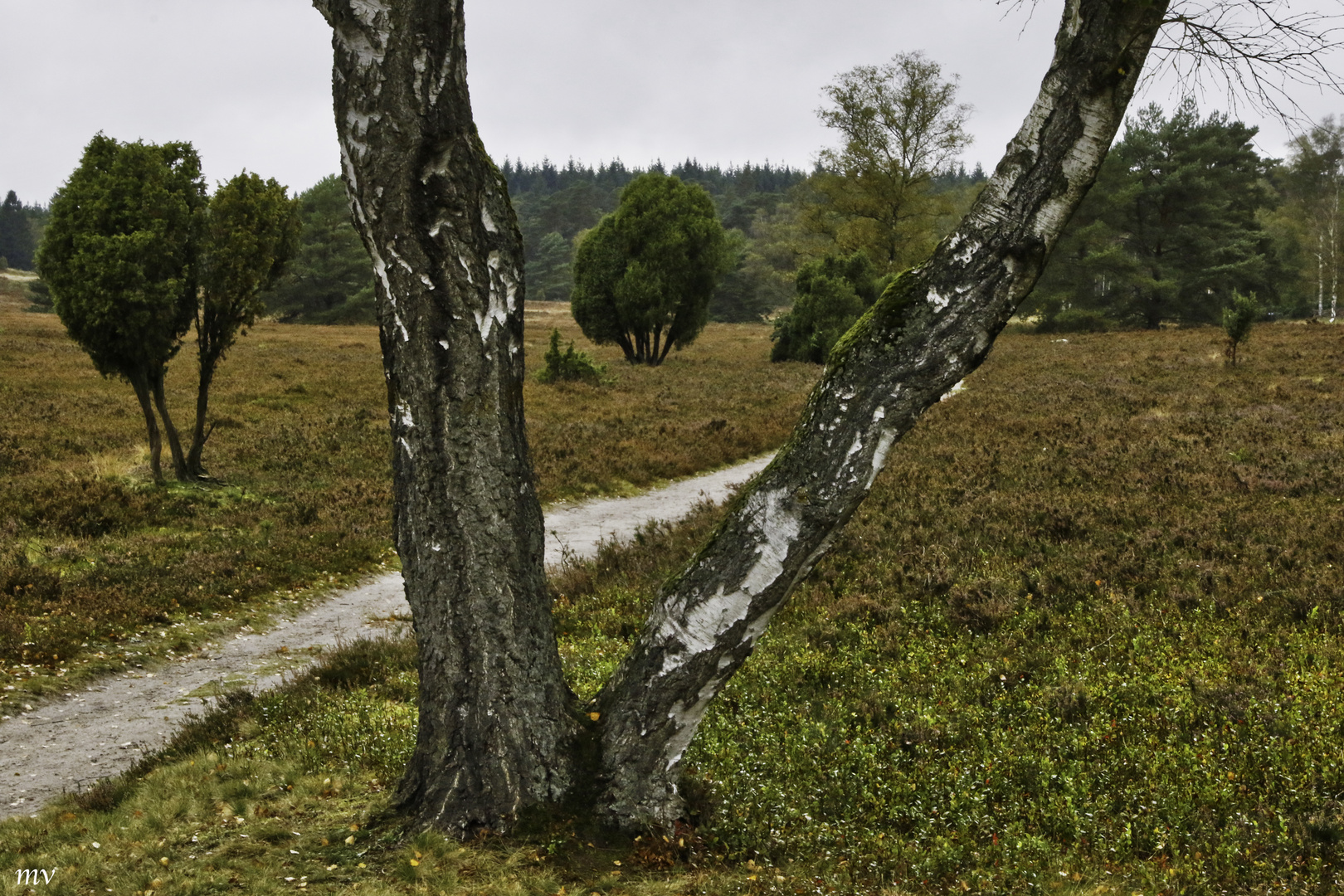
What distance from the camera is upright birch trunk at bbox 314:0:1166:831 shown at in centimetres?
365

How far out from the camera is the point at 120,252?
45.4 feet

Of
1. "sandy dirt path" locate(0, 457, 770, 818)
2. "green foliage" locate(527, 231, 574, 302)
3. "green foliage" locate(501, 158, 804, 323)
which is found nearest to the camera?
"sandy dirt path" locate(0, 457, 770, 818)

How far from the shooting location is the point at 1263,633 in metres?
7.23

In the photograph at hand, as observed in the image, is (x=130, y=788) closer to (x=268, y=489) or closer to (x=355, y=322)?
(x=268, y=489)

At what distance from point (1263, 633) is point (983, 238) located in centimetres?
564

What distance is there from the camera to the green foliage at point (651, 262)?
39.8m

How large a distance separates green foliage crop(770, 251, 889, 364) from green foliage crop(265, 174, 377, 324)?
37560 mm

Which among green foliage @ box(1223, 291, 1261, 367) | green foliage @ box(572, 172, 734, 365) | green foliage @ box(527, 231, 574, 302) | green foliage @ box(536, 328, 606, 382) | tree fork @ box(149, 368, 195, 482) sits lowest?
tree fork @ box(149, 368, 195, 482)

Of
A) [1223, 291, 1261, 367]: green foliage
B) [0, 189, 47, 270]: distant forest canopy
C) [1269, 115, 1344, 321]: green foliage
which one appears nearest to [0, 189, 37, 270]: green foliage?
[0, 189, 47, 270]: distant forest canopy

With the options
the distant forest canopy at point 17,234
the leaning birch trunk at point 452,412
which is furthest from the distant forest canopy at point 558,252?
the distant forest canopy at point 17,234

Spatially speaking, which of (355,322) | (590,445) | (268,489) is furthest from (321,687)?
(355,322)

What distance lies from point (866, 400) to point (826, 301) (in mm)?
38141

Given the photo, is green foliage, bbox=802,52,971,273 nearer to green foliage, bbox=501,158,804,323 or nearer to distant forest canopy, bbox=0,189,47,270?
green foliage, bbox=501,158,804,323

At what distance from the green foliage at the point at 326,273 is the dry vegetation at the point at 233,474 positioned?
30.0 meters
